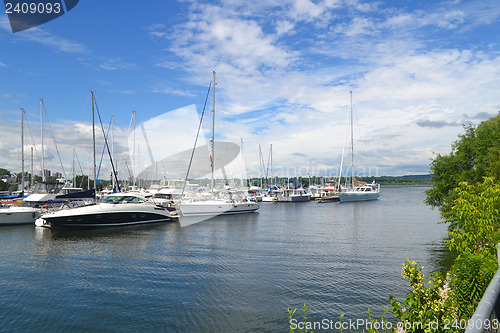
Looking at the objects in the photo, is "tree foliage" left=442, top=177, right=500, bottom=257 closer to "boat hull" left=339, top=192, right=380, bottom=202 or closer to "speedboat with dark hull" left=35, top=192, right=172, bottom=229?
"speedboat with dark hull" left=35, top=192, right=172, bottom=229

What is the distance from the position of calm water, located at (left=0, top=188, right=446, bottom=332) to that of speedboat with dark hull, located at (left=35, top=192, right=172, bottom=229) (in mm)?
3868

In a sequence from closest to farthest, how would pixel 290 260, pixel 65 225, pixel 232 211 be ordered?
1. pixel 290 260
2. pixel 65 225
3. pixel 232 211

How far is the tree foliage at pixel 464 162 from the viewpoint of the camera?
24.5 metres

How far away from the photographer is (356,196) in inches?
3947

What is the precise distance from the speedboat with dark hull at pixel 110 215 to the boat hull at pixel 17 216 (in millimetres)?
3318

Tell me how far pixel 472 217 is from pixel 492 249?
1.04m

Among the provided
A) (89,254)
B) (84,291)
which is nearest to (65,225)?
(89,254)

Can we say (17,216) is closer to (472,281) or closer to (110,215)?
(110,215)

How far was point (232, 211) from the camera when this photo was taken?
55938 millimetres

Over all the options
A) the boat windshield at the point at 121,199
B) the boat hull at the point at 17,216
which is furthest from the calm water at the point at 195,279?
the boat hull at the point at 17,216

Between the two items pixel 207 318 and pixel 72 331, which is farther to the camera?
pixel 207 318

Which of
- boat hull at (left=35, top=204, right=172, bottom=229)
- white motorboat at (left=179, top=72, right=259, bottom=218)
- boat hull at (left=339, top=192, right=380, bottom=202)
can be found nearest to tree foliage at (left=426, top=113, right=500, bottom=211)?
white motorboat at (left=179, top=72, right=259, bottom=218)

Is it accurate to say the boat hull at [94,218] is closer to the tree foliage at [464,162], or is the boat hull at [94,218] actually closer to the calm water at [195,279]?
the calm water at [195,279]

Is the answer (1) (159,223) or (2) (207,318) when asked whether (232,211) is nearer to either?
Answer: (1) (159,223)
